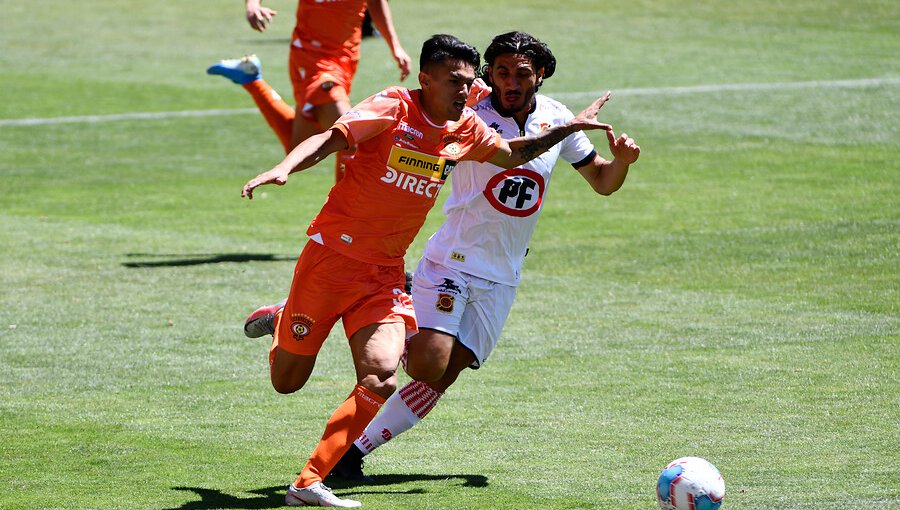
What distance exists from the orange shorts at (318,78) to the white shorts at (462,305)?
562cm

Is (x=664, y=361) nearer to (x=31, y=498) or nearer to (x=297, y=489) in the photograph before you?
(x=297, y=489)

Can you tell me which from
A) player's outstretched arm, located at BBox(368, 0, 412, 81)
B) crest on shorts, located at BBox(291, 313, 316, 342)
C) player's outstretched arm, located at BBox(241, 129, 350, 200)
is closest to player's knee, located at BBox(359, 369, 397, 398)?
crest on shorts, located at BBox(291, 313, 316, 342)

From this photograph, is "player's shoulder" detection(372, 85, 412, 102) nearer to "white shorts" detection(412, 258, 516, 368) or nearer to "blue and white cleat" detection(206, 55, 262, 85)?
"white shorts" detection(412, 258, 516, 368)

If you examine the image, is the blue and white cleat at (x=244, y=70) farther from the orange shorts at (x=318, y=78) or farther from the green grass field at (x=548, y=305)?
the green grass field at (x=548, y=305)

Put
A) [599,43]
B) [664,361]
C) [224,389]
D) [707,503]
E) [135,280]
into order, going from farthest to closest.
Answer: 1. [599,43]
2. [135,280]
3. [664,361]
4. [224,389]
5. [707,503]

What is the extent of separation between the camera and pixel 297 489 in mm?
6816

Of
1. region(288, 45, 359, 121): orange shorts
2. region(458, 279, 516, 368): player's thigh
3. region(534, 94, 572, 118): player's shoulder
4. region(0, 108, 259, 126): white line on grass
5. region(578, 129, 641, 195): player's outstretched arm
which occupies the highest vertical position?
region(534, 94, 572, 118): player's shoulder

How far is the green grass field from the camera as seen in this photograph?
24.9 ft

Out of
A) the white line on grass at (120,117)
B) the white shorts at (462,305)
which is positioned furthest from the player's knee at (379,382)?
the white line on grass at (120,117)

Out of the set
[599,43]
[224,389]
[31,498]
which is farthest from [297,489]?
[599,43]

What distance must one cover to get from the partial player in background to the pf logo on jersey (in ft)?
17.7

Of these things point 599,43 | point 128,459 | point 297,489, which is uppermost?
point 297,489

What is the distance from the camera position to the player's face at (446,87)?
7148mm

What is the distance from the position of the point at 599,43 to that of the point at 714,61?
3025 mm
